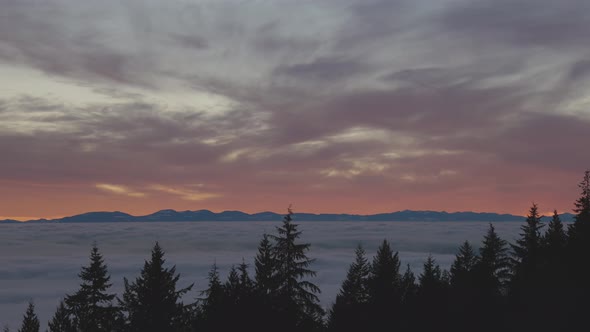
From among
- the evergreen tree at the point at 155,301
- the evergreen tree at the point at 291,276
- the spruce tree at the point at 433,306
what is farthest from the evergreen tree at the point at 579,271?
the evergreen tree at the point at 155,301

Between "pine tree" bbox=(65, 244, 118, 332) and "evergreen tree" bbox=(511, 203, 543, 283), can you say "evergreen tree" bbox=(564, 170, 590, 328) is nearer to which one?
"evergreen tree" bbox=(511, 203, 543, 283)

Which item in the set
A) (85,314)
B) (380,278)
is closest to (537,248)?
(380,278)

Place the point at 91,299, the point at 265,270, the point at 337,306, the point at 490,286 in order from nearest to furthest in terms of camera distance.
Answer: the point at 337,306, the point at 265,270, the point at 91,299, the point at 490,286

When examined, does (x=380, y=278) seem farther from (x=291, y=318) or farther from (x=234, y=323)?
(x=234, y=323)

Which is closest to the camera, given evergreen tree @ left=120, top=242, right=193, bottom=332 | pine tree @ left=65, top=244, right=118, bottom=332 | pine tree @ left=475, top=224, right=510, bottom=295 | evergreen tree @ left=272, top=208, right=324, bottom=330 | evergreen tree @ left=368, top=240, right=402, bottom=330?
evergreen tree @ left=272, top=208, right=324, bottom=330

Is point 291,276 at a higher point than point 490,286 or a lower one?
higher

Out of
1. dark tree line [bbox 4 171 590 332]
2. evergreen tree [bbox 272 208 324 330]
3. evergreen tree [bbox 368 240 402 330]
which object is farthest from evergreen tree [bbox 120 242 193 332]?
evergreen tree [bbox 368 240 402 330]

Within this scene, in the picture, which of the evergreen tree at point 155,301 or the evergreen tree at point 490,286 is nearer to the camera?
the evergreen tree at point 490,286

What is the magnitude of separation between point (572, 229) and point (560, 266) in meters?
10.1

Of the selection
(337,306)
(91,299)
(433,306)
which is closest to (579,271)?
(433,306)

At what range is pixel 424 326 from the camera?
32.2m

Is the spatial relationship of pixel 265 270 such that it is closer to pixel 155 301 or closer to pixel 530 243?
pixel 155 301

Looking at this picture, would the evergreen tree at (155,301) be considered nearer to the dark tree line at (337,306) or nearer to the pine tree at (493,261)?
the dark tree line at (337,306)

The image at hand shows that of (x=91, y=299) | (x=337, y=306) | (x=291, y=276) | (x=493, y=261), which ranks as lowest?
(x=337, y=306)
